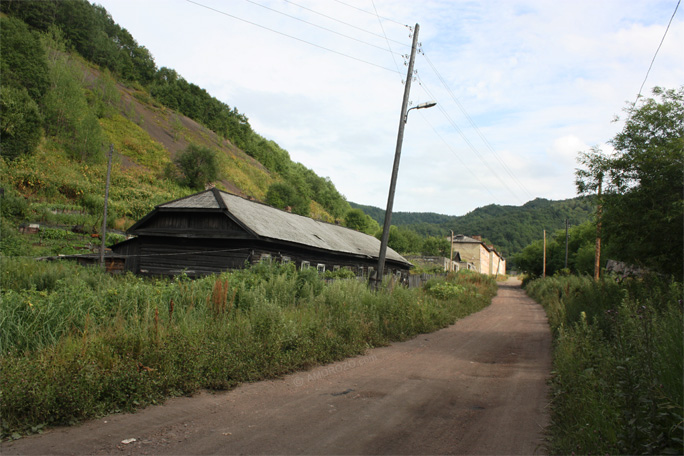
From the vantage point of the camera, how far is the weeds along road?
4359mm

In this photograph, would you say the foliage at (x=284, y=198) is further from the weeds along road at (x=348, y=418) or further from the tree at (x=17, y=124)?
the weeds along road at (x=348, y=418)

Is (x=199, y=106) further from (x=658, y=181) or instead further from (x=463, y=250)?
(x=658, y=181)

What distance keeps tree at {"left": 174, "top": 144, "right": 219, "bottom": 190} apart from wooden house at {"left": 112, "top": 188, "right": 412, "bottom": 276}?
109 feet

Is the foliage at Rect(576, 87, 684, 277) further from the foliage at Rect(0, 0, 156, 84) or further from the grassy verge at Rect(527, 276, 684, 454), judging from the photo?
the foliage at Rect(0, 0, 156, 84)

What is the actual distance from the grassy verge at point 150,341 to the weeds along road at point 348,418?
308 millimetres

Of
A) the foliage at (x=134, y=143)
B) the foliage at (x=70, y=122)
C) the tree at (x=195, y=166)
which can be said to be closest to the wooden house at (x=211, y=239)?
the foliage at (x=70, y=122)

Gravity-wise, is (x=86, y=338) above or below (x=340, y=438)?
above

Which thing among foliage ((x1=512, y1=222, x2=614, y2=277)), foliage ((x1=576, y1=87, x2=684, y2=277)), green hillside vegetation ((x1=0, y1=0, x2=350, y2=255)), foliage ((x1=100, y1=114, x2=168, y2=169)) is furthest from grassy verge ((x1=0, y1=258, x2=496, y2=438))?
foliage ((x1=100, y1=114, x2=168, y2=169))

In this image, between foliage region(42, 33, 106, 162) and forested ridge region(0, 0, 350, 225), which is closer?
forested ridge region(0, 0, 350, 225)

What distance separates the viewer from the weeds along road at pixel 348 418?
14.3 feet

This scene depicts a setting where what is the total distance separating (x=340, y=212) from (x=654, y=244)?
332 ft

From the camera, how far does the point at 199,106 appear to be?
Answer: 10200 cm

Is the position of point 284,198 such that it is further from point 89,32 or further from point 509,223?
point 509,223

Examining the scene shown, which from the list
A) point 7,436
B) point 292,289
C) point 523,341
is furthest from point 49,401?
point 523,341
